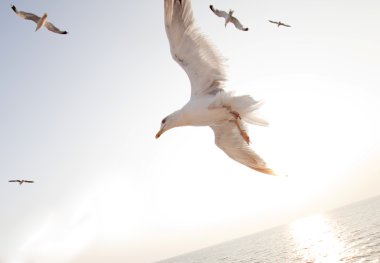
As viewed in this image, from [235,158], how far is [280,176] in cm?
168

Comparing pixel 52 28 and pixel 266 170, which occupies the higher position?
pixel 52 28

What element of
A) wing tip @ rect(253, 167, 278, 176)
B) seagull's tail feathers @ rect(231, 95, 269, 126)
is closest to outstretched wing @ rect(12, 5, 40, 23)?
seagull's tail feathers @ rect(231, 95, 269, 126)

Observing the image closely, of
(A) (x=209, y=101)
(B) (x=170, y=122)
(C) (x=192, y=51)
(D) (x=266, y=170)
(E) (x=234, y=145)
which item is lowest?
(D) (x=266, y=170)

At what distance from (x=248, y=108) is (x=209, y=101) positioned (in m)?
1.02

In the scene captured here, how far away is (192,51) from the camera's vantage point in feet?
28.9

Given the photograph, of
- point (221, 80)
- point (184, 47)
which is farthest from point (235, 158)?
point (184, 47)

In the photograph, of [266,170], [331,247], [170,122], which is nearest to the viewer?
[266,170]

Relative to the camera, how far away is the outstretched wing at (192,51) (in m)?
7.94

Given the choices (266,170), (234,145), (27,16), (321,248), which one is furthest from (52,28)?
(321,248)

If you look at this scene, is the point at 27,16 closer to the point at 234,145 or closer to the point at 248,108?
the point at 234,145

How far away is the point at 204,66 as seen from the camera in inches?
365

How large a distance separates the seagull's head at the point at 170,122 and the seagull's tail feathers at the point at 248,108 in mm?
1394

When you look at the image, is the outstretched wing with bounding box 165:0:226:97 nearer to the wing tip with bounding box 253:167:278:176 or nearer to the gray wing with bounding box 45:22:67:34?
the wing tip with bounding box 253:167:278:176

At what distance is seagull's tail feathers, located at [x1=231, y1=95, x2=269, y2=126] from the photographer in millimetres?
8656
